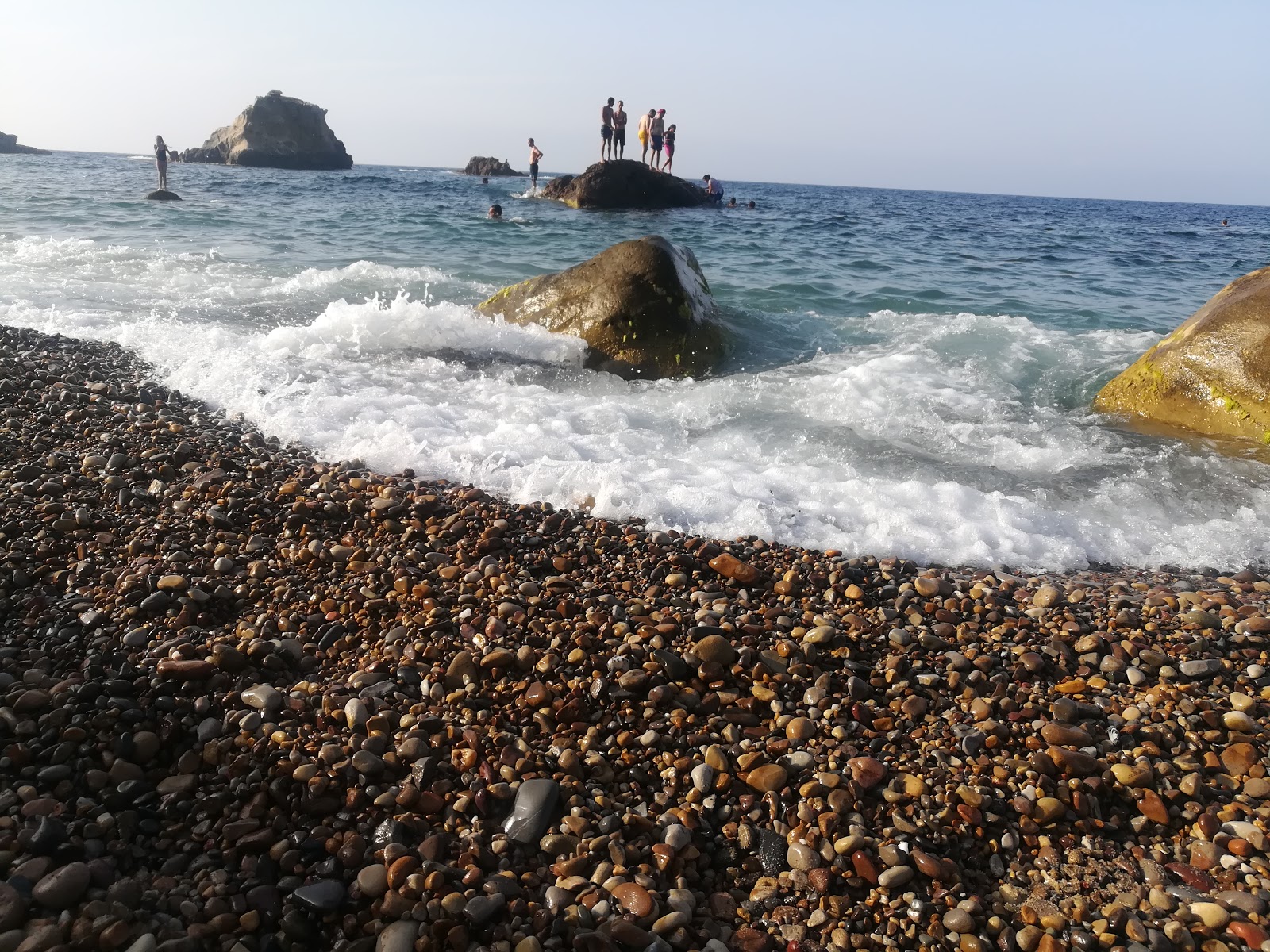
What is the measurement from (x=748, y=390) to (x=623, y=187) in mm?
20730

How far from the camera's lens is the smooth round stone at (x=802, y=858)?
1962mm

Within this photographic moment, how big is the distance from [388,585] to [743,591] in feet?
4.77

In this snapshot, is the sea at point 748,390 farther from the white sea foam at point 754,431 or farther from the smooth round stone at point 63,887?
the smooth round stone at point 63,887

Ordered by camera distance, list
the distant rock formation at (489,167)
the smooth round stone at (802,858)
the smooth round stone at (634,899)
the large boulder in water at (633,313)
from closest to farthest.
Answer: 1. the smooth round stone at (634,899)
2. the smooth round stone at (802,858)
3. the large boulder in water at (633,313)
4. the distant rock formation at (489,167)

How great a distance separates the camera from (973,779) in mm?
2189

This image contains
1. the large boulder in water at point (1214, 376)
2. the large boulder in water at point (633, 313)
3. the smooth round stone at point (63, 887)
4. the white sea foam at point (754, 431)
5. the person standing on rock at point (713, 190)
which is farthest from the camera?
the person standing on rock at point (713, 190)

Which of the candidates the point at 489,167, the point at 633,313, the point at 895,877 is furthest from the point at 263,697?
the point at 489,167

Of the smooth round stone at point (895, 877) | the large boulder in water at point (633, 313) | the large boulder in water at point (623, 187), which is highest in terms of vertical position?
the large boulder in water at point (623, 187)

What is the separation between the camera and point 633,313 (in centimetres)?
689

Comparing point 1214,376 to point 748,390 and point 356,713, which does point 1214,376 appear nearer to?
point 748,390

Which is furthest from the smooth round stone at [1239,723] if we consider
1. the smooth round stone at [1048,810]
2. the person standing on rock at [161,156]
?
the person standing on rock at [161,156]

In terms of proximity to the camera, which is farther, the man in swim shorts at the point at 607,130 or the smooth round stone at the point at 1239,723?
the man in swim shorts at the point at 607,130

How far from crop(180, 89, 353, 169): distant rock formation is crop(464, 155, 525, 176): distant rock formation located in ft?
52.6

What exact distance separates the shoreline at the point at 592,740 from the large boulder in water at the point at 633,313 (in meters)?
3.50
